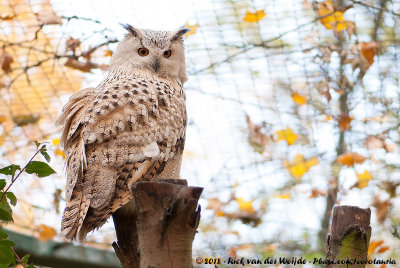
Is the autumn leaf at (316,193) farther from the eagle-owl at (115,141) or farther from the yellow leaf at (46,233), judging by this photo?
the eagle-owl at (115,141)

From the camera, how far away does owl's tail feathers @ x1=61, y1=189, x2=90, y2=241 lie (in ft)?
6.53

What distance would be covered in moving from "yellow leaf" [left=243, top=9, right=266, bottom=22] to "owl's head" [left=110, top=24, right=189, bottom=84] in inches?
42.9

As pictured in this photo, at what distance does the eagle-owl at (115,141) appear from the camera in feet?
6.82

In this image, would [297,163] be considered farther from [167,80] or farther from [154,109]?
[154,109]

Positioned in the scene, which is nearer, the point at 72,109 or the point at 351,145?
the point at 72,109

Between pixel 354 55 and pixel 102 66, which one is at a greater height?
pixel 354 55

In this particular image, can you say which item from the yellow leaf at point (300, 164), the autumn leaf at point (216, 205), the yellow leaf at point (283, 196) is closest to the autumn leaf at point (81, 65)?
the autumn leaf at point (216, 205)

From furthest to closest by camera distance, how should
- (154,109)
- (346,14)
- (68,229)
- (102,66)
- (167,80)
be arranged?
(346,14)
(102,66)
(167,80)
(154,109)
(68,229)

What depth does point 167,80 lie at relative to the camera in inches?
109

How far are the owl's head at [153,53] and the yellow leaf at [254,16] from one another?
1.09 metres

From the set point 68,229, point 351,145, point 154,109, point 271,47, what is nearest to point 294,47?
point 271,47

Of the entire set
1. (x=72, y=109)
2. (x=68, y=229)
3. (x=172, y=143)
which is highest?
(x=72, y=109)

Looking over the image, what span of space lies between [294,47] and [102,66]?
165 cm

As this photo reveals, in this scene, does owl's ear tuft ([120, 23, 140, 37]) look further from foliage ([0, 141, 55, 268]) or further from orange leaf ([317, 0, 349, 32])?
orange leaf ([317, 0, 349, 32])
